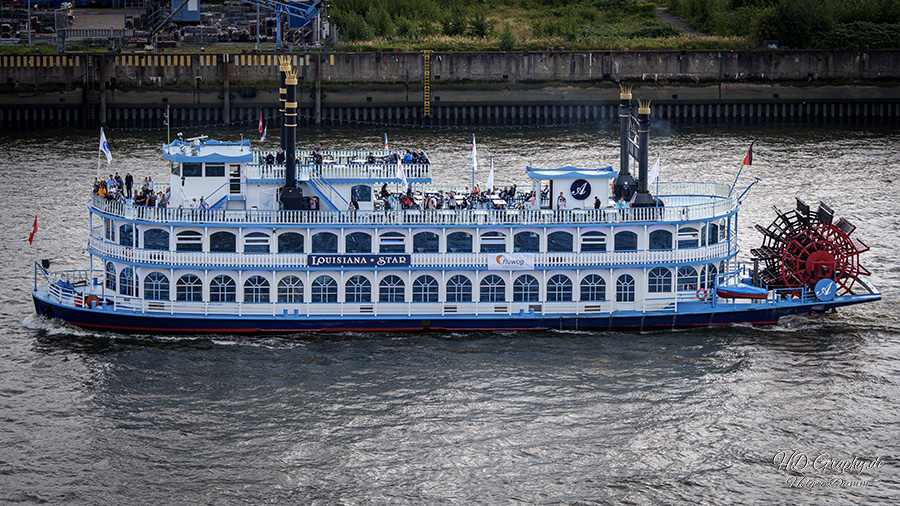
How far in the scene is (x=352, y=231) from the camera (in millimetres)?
43656

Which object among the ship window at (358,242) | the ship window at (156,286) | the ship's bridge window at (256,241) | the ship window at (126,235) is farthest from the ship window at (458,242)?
the ship window at (126,235)

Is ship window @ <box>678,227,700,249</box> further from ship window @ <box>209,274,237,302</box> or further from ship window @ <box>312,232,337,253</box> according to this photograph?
ship window @ <box>209,274,237,302</box>

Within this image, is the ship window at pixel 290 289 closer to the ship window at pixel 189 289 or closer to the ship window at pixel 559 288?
the ship window at pixel 189 289

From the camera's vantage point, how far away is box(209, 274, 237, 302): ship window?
43.7m

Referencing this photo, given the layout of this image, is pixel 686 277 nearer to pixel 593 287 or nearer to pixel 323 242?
pixel 593 287

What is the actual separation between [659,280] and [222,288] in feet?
49.0

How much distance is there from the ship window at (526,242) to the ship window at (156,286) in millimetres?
11881

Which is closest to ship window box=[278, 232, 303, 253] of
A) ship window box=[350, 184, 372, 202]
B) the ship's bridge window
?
the ship's bridge window

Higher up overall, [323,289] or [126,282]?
[126,282]

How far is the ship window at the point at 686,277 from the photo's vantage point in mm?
44875

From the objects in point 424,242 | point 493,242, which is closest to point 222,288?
point 424,242

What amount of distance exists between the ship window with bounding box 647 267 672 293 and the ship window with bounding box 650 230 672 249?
76 cm

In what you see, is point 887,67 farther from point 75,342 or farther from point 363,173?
point 75,342

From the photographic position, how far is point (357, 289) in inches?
1735
